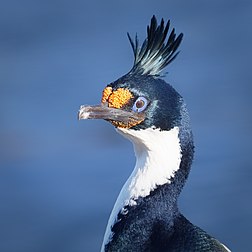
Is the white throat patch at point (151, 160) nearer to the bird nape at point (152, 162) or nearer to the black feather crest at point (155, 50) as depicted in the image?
the bird nape at point (152, 162)

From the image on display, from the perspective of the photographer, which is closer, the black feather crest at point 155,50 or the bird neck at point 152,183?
the bird neck at point 152,183

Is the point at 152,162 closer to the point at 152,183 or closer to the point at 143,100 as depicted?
the point at 152,183

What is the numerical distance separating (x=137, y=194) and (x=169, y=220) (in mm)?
169

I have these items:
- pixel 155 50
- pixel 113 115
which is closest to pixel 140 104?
pixel 113 115

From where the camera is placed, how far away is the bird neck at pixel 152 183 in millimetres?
4711

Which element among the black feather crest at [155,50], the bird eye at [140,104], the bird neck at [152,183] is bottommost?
the bird neck at [152,183]

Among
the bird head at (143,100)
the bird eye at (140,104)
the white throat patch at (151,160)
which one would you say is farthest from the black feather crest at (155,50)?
the white throat patch at (151,160)

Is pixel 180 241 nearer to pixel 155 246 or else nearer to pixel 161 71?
pixel 155 246

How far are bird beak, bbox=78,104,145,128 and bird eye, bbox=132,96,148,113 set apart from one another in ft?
0.06

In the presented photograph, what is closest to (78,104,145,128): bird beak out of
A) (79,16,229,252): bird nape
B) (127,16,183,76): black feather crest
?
(79,16,229,252): bird nape

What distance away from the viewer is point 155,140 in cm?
470

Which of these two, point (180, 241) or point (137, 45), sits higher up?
point (137, 45)

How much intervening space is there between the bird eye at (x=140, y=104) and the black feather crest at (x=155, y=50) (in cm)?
17

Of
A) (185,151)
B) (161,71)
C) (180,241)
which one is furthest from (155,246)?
(161,71)
